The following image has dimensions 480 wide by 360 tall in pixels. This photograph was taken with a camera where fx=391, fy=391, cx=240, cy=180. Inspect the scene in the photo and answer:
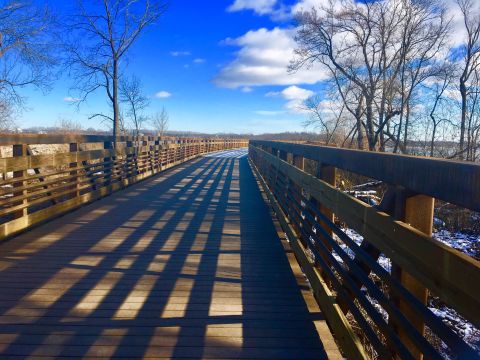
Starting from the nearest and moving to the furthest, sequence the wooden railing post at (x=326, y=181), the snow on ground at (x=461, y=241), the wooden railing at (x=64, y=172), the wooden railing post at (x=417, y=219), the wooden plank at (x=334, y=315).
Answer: the wooden railing post at (x=417, y=219), the wooden plank at (x=334, y=315), the wooden railing post at (x=326, y=181), the wooden railing at (x=64, y=172), the snow on ground at (x=461, y=241)

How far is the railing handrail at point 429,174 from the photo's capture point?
1455mm

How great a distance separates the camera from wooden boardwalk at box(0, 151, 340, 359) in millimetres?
2773

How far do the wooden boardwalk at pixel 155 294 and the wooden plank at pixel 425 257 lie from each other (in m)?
0.98

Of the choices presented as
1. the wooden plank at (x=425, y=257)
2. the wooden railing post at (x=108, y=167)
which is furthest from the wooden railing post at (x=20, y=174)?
the wooden plank at (x=425, y=257)

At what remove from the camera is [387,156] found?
2.22 meters

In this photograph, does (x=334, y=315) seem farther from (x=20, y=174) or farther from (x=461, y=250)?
(x=461, y=250)

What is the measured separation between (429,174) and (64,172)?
6.80 meters

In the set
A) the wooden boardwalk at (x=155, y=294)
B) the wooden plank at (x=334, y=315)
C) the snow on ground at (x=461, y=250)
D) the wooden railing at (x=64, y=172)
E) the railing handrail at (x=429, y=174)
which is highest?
the railing handrail at (x=429, y=174)

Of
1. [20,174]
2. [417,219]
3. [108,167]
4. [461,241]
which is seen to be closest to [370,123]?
[461,241]

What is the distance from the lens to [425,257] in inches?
65.9

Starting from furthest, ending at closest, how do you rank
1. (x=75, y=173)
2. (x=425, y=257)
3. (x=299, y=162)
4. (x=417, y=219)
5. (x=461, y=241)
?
(x=461, y=241), (x=75, y=173), (x=299, y=162), (x=417, y=219), (x=425, y=257)

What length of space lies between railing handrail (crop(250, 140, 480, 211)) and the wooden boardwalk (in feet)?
4.29

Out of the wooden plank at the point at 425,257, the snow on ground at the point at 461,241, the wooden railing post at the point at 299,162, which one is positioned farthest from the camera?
the snow on ground at the point at 461,241

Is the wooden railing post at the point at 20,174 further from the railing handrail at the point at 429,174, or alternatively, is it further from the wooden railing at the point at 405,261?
the railing handrail at the point at 429,174
